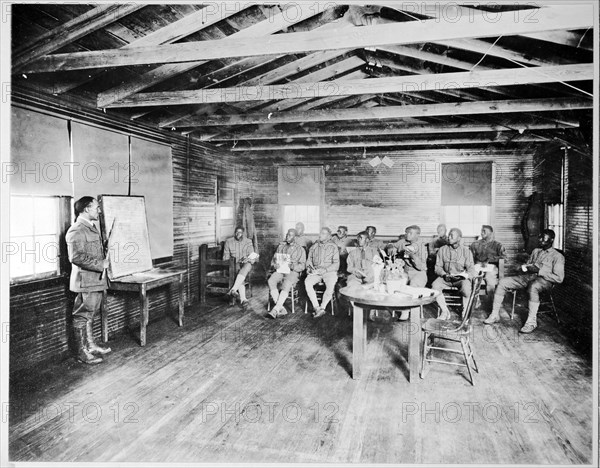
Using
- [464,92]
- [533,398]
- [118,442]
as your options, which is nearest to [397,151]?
[464,92]

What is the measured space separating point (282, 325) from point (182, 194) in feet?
9.98

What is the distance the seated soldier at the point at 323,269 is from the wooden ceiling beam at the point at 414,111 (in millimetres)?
2293

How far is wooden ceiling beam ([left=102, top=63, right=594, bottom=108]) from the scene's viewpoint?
14.0 ft

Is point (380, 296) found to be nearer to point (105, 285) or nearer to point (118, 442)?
point (118, 442)

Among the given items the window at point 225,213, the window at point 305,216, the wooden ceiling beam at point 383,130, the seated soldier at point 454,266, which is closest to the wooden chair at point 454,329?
the seated soldier at point 454,266

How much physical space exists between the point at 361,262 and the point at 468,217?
4041mm

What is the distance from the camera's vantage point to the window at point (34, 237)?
173 inches

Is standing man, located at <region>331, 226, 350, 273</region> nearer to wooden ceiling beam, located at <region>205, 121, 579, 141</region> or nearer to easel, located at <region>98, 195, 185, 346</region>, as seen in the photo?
wooden ceiling beam, located at <region>205, 121, 579, 141</region>

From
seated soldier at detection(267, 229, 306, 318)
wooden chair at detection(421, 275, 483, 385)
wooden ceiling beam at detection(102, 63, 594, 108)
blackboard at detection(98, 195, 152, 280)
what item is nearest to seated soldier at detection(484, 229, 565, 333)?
wooden chair at detection(421, 275, 483, 385)

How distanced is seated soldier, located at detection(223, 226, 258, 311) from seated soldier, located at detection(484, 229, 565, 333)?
13.9 feet

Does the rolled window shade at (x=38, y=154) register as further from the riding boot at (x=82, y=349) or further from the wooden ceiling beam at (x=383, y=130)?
the wooden ceiling beam at (x=383, y=130)

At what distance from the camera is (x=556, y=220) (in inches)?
316

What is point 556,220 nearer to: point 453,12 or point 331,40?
point 453,12

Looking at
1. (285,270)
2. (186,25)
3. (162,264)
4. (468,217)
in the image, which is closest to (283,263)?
(285,270)
